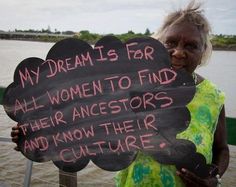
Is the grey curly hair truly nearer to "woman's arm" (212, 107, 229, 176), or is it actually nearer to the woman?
the woman

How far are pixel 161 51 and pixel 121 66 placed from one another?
0.67 ft

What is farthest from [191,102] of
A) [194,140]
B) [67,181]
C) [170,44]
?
[67,181]

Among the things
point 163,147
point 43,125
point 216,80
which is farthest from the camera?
point 216,80

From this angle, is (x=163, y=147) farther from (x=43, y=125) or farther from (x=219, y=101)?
(x=43, y=125)

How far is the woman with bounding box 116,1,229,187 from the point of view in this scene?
65.4 inches

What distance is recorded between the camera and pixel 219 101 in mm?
1775

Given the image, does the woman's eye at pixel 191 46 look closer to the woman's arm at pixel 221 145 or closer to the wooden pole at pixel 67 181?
the woman's arm at pixel 221 145

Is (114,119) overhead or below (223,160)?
overhead

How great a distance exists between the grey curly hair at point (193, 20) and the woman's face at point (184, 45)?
30mm

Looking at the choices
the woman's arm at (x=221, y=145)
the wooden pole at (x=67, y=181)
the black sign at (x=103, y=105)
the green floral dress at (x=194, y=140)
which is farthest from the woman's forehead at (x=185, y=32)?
the wooden pole at (x=67, y=181)

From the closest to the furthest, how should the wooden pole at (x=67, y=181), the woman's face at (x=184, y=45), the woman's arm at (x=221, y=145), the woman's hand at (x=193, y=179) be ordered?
1. the woman's hand at (x=193, y=179)
2. the woman's face at (x=184, y=45)
3. the woman's arm at (x=221, y=145)
4. the wooden pole at (x=67, y=181)

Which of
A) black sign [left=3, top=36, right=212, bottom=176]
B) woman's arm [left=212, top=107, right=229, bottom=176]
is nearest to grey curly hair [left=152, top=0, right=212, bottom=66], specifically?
black sign [left=3, top=36, right=212, bottom=176]

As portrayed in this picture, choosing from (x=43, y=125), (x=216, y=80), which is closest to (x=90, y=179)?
(x=43, y=125)

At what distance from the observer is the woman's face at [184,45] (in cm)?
166
